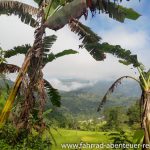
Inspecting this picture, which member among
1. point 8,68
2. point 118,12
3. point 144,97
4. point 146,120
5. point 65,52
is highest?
point 118,12

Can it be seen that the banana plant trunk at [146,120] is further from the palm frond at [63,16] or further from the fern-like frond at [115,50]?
the palm frond at [63,16]

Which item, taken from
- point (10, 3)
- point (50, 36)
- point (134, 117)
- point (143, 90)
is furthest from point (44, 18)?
point (134, 117)

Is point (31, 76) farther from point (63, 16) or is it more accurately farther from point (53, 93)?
point (53, 93)

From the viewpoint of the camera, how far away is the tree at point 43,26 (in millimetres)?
7535

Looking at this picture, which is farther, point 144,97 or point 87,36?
point 144,97

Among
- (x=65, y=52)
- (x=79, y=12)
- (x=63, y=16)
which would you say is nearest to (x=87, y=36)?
(x=65, y=52)

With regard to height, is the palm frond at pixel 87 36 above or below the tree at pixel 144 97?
above

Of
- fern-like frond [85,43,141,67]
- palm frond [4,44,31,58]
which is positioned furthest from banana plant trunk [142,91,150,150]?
palm frond [4,44,31,58]

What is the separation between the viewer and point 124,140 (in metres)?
9.51

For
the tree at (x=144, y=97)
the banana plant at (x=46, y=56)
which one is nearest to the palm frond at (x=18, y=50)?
the banana plant at (x=46, y=56)

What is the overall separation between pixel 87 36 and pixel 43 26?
7.16 ft

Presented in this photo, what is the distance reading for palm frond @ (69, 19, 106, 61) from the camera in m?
9.88

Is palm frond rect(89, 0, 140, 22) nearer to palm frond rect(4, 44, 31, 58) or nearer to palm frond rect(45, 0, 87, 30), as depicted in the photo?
palm frond rect(45, 0, 87, 30)

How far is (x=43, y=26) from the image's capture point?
8.14 metres
